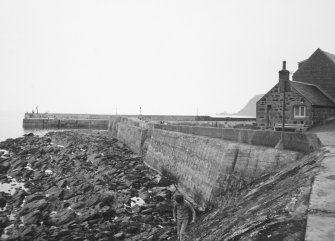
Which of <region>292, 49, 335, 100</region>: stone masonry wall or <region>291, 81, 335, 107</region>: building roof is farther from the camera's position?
<region>292, 49, 335, 100</region>: stone masonry wall

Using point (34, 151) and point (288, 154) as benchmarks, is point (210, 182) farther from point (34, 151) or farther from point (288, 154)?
point (34, 151)

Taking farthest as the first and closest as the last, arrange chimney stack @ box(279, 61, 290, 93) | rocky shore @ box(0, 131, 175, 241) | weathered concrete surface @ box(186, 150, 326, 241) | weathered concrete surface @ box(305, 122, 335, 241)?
chimney stack @ box(279, 61, 290, 93) → rocky shore @ box(0, 131, 175, 241) → weathered concrete surface @ box(186, 150, 326, 241) → weathered concrete surface @ box(305, 122, 335, 241)

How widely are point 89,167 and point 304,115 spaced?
16.9 meters

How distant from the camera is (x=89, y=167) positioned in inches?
948

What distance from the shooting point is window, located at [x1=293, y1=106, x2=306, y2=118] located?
1922 cm

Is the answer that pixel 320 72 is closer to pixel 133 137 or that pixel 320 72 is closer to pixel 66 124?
pixel 133 137

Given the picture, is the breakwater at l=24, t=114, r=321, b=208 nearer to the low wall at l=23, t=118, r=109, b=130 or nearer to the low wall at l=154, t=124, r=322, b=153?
the low wall at l=154, t=124, r=322, b=153

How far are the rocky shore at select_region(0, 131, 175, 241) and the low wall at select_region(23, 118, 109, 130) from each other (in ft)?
138

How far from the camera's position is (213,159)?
46.7ft

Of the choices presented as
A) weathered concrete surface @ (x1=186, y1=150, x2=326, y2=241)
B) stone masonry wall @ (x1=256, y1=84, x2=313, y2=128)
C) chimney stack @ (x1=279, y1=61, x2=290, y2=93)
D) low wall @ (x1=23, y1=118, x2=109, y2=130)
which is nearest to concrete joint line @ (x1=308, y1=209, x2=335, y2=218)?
weathered concrete surface @ (x1=186, y1=150, x2=326, y2=241)

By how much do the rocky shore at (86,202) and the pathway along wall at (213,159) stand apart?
1.44 meters

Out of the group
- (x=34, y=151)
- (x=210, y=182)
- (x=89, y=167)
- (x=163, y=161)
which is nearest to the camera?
(x=210, y=182)

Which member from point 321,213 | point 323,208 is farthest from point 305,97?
point 321,213

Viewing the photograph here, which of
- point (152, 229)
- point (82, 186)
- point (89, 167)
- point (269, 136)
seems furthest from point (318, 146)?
point (89, 167)
